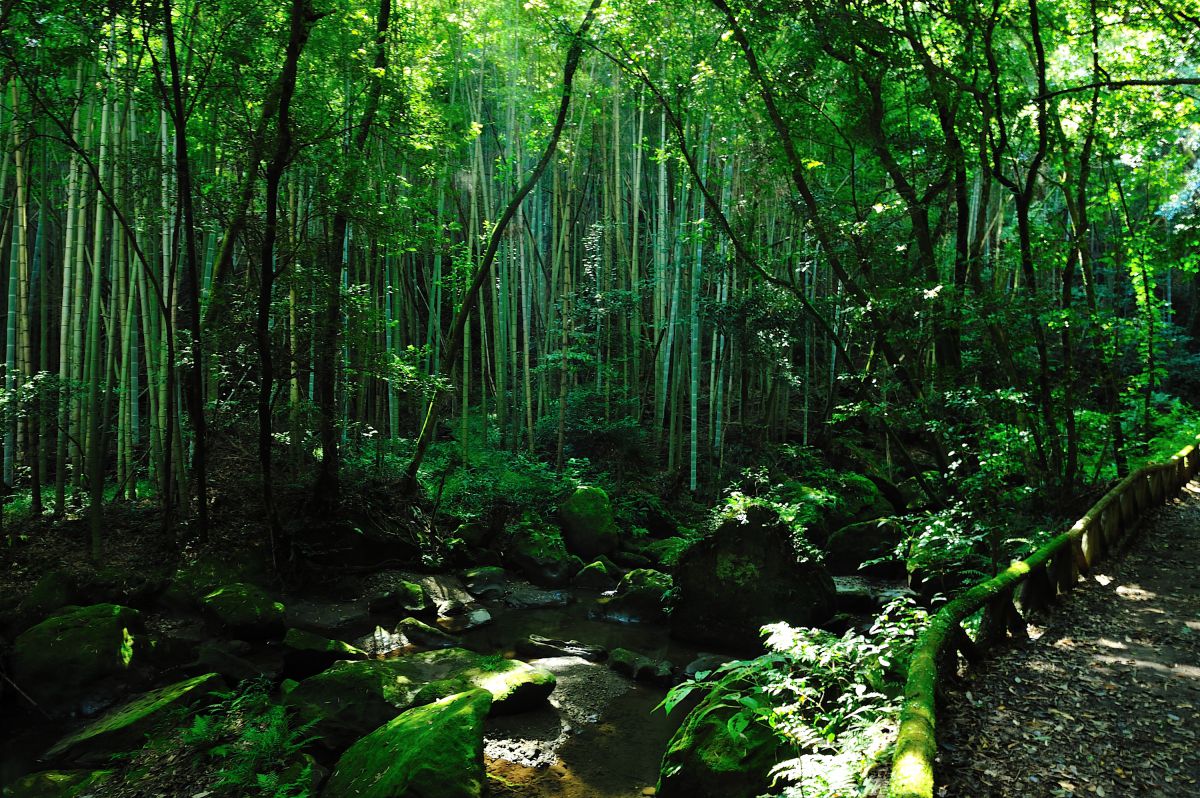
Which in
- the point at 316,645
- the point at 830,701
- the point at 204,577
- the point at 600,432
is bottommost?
the point at 316,645

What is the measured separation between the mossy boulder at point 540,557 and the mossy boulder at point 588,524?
1.17 ft

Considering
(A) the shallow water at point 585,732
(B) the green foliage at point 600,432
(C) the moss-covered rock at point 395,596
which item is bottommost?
(A) the shallow water at point 585,732

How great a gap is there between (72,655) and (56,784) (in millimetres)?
1363

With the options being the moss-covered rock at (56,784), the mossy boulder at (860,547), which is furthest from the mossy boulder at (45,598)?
the mossy boulder at (860,547)

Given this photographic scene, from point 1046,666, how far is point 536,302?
451 inches

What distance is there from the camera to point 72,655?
4586 millimetres

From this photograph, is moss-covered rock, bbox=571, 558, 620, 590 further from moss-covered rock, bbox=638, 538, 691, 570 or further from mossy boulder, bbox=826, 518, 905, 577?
mossy boulder, bbox=826, 518, 905, 577

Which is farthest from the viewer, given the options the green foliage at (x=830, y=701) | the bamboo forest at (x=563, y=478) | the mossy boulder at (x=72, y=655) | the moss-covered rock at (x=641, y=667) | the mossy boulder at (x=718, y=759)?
the moss-covered rock at (x=641, y=667)

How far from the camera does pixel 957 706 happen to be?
2.88 m

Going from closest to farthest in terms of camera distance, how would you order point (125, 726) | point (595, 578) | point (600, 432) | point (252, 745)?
1. point (252, 745)
2. point (125, 726)
3. point (595, 578)
4. point (600, 432)

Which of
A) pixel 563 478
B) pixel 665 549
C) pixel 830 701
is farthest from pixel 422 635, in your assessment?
pixel 563 478

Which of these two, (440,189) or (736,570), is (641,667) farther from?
(440,189)

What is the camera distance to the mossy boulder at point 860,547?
8555mm

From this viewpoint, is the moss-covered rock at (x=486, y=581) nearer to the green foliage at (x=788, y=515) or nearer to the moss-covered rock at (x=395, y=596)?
the moss-covered rock at (x=395, y=596)
